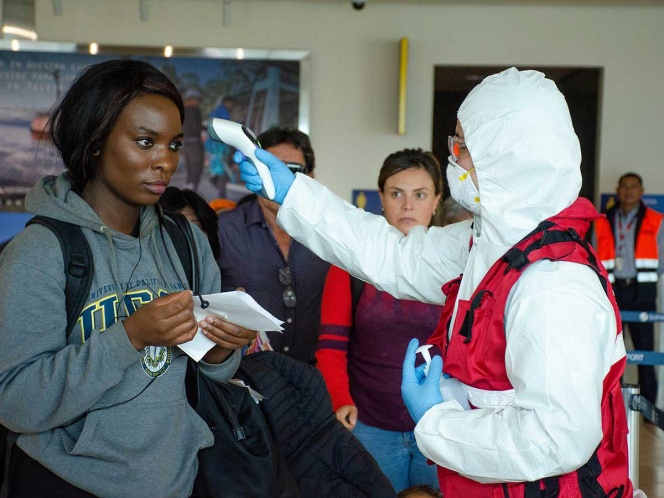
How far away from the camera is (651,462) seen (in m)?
4.47

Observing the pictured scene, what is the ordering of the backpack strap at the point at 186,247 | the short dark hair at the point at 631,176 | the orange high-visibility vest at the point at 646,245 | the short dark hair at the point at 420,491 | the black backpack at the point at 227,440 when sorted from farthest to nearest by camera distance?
the orange high-visibility vest at the point at 646,245
the short dark hair at the point at 631,176
the short dark hair at the point at 420,491
the backpack strap at the point at 186,247
the black backpack at the point at 227,440

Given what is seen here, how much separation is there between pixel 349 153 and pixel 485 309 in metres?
4.73

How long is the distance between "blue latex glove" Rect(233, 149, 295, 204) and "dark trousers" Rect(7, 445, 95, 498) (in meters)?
0.76

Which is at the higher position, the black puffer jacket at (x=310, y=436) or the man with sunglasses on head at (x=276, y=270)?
the man with sunglasses on head at (x=276, y=270)

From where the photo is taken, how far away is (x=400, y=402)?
88.4 inches

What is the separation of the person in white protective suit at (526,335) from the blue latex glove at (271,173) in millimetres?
413

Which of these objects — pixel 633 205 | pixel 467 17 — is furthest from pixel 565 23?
pixel 633 205

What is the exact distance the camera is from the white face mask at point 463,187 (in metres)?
1.52

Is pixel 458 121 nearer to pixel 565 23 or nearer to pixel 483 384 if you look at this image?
pixel 483 384

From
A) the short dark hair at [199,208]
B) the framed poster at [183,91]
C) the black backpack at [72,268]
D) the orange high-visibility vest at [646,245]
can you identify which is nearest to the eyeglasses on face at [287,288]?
the short dark hair at [199,208]

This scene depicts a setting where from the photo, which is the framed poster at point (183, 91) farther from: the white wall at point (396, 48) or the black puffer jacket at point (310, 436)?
the black puffer jacket at point (310, 436)

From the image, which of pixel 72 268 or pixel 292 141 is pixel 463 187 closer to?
pixel 72 268

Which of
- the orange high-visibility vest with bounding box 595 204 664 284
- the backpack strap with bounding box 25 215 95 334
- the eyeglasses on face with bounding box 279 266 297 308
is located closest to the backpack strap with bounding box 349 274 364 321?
the eyeglasses on face with bounding box 279 266 297 308

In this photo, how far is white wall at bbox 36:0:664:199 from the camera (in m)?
5.91
